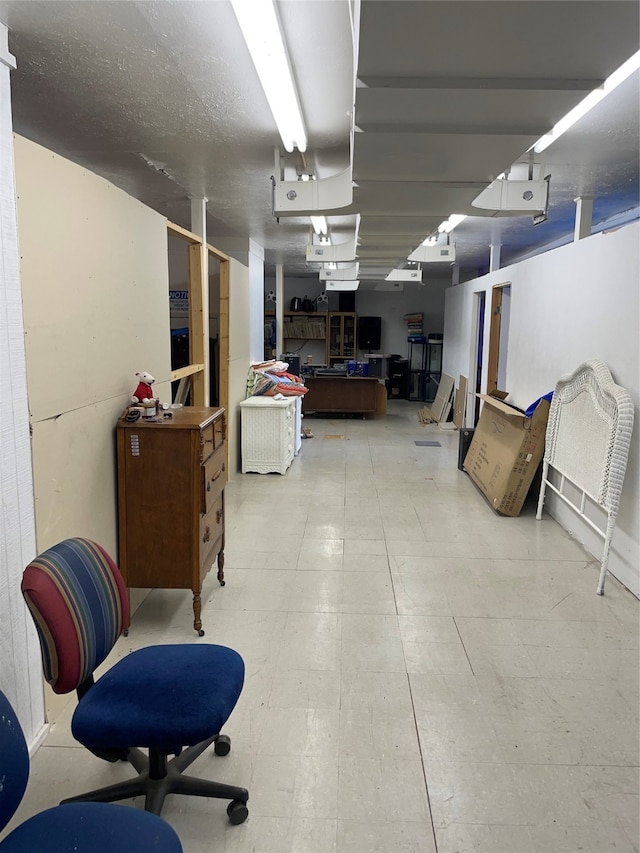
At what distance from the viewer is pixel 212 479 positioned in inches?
126

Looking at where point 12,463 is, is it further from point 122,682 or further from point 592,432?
point 592,432

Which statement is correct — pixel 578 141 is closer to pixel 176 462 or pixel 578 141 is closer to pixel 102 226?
pixel 102 226

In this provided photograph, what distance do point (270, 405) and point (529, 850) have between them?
4865mm

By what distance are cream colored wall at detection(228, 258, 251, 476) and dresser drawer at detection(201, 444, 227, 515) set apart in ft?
8.91

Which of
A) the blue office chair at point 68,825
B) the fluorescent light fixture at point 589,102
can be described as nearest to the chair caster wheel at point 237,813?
the blue office chair at point 68,825

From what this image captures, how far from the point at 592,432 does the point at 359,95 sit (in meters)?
2.98

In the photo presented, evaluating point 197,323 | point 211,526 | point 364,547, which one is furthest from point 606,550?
point 197,323

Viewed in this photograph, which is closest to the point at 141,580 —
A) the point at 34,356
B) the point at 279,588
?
the point at 279,588

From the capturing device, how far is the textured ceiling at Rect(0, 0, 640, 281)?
1.50 meters

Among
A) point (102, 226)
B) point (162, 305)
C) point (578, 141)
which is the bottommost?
point (162, 305)

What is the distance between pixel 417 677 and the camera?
2.71m

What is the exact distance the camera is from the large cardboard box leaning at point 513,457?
503cm

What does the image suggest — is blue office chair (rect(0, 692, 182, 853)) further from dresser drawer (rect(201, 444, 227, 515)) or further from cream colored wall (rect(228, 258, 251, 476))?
cream colored wall (rect(228, 258, 251, 476))

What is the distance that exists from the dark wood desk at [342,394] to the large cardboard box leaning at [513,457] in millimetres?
4610
